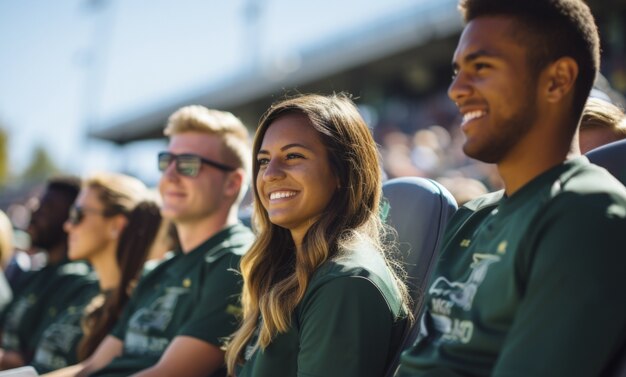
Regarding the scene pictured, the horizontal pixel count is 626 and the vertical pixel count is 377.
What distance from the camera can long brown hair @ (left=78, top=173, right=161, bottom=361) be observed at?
4453 millimetres

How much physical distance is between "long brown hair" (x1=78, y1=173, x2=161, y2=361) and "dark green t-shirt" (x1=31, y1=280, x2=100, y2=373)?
0.36ft

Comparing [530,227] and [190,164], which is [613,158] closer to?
[530,227]

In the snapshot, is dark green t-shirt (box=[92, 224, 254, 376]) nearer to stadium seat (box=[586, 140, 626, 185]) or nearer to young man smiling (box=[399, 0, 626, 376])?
young man smiling (box=[399, 0, 626, 376])

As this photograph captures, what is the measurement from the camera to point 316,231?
107 inches

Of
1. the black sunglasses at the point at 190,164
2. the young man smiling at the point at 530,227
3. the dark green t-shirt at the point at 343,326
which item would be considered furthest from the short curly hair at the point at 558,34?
the black sunglasses at the point at 190,164

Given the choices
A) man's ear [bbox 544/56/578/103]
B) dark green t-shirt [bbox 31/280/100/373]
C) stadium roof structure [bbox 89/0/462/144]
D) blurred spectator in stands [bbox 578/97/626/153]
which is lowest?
dark green t-shirt [bbox 31/280/100/373]

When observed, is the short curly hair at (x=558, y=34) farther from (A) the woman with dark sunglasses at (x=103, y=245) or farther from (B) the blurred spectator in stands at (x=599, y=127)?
(A) the woman with dark sunglasses at (x=103, y=245)

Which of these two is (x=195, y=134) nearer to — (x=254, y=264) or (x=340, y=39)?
(x=254, y=264)

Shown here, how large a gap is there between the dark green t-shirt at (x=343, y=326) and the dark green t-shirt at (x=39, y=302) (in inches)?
122

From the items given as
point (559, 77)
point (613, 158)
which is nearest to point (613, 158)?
point (613, 158)

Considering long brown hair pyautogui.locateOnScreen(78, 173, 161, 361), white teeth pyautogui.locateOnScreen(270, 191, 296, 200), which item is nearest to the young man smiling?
white teeth pyautogui.locateOnScreen(270, 191, 296, 200)

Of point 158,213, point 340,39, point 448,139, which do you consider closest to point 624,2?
point 448,139

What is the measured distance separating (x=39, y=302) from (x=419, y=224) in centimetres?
367

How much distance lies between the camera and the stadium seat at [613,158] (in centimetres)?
224
